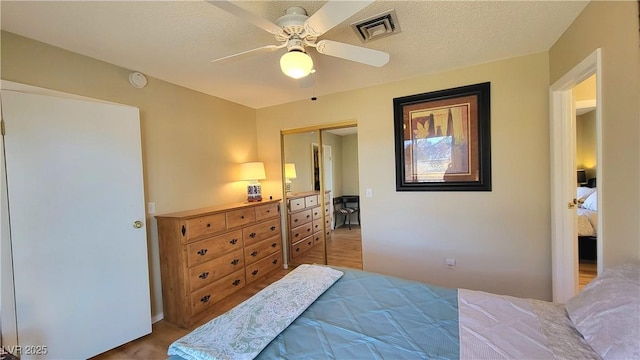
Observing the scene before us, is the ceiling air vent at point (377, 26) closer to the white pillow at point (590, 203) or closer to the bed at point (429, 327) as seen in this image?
the bed at point (429, 327)

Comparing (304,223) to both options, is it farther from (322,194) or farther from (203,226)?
(203,226)

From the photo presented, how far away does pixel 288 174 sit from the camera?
12.4ft

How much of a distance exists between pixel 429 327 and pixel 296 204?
9.24 ft

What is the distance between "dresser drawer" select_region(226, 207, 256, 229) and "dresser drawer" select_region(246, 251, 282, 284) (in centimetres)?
55

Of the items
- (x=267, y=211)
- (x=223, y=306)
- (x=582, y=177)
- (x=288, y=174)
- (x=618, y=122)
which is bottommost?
(x=223, y=306)

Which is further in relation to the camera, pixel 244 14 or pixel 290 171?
pixel 290 171

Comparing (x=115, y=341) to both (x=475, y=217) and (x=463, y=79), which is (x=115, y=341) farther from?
(x=463, y=79)

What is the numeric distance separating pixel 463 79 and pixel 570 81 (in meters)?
0.84

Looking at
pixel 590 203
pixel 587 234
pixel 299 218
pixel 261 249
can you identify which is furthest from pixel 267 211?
pixel 590 203

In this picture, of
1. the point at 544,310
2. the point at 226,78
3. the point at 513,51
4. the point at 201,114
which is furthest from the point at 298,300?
the point at 513,51

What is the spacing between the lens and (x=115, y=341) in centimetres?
202

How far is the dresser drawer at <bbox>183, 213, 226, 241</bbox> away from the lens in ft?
7.59

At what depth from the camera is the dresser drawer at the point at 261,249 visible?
301 centimetres

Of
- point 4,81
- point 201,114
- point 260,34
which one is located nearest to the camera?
point 4,81
